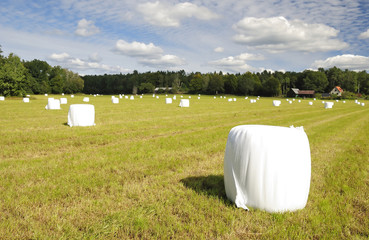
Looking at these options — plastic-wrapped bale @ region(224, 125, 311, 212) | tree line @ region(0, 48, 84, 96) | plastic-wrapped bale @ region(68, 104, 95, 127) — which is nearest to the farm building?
tree line @ region(0, 48, 84, 96)

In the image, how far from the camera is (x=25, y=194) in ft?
17.2

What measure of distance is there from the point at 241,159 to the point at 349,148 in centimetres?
836

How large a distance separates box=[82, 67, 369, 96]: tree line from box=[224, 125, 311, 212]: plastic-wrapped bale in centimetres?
11791

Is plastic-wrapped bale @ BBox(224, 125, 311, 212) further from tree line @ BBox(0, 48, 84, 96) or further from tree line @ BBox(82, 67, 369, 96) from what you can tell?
tree line @ BBox(82, 67, 369, 96)

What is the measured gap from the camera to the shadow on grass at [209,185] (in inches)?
211

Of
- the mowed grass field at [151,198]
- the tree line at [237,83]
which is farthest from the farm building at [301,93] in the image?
the mowed grass field at [151,198]

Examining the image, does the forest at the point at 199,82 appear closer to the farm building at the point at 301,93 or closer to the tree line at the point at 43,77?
the tree line at the point at 43,77

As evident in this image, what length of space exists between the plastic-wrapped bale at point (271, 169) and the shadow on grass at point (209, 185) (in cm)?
66

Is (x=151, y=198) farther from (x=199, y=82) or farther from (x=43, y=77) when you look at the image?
(x=199, y=82)

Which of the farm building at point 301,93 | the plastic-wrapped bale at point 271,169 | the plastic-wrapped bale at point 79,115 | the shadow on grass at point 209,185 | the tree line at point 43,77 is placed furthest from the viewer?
the farm building at point 301,93

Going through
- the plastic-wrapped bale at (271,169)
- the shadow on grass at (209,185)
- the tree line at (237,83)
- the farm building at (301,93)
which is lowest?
the shadow on grass at (209,185)

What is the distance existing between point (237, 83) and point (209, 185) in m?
124

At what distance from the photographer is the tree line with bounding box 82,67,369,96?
12134cm

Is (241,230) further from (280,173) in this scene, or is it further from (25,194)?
(25,194)
